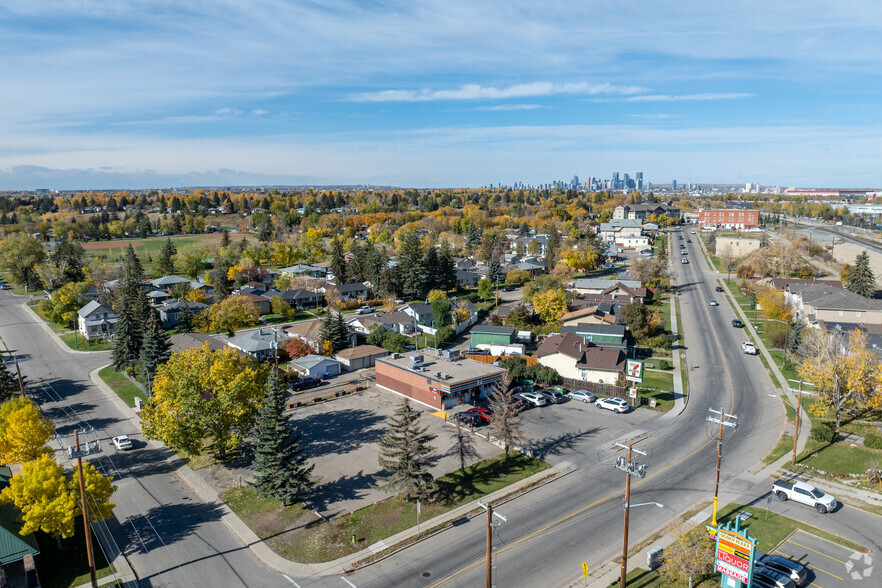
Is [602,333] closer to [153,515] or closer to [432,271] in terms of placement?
[432,271]

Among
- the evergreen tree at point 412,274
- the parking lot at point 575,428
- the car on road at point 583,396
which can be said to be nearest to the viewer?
the parking lot at point 575,428

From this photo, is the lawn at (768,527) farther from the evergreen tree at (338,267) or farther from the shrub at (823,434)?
the evergreen tree at (338,267)

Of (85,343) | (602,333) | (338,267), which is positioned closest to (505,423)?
(602,333)

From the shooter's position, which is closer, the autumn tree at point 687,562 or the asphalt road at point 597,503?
the autumn tree at point 687,562

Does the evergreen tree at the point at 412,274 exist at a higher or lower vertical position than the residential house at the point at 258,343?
higher

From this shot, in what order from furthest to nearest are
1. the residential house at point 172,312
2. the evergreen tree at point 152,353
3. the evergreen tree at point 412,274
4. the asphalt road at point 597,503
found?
the evergreen tree at point 412,274 → the residential house at point 172,312 → the evergreen tree at point 152,353 → the asphalt road at point 597,503

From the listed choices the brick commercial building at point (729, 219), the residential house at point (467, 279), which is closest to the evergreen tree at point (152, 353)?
the residential house at point (467, 279)

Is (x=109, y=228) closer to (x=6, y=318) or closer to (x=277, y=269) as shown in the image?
(x=277, y=269)
